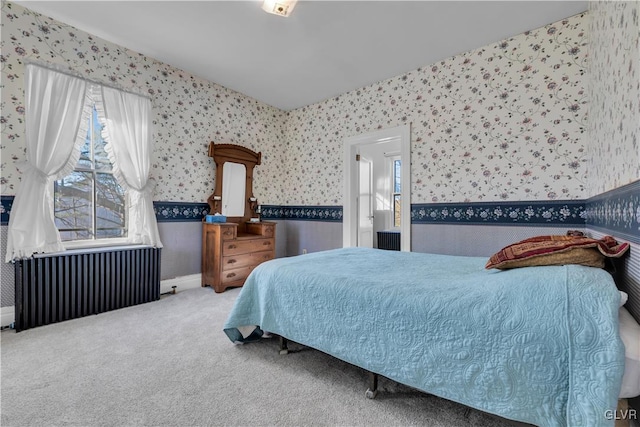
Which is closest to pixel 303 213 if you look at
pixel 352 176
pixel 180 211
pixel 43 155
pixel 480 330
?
pixel 352 176

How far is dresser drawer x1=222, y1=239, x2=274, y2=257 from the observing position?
3.52 m

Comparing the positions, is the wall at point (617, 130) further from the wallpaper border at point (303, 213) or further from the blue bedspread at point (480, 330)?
the wallpaper border at point (303, 213)

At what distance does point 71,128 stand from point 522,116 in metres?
4.32

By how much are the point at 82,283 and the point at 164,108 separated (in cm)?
209

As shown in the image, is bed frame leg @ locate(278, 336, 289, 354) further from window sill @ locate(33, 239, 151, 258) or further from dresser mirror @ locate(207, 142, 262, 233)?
dresser mirror @ locate(207, 142, 262, 233)

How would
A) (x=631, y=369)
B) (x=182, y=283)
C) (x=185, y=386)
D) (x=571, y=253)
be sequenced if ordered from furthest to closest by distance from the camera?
(x=182, y=283), (x=185, y=386), (x=571, y=253), (x=631, y=369)

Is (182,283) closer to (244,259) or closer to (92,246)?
(244,259)

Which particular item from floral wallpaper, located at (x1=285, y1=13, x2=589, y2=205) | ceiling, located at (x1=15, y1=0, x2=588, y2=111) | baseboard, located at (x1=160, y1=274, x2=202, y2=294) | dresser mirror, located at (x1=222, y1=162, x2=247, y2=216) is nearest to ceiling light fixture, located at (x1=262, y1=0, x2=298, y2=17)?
ceiling, located at (x1=15, y1=0, x2=588, y2=111)

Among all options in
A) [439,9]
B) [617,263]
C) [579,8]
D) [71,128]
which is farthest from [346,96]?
[617,263]

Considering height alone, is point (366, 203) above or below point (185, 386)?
above

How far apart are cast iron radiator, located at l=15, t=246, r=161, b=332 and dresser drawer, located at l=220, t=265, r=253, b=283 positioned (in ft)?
2.34

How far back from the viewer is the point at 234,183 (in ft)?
13.4

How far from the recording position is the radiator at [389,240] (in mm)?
5176

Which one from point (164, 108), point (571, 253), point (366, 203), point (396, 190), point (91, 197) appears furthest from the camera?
point (396, 190)
